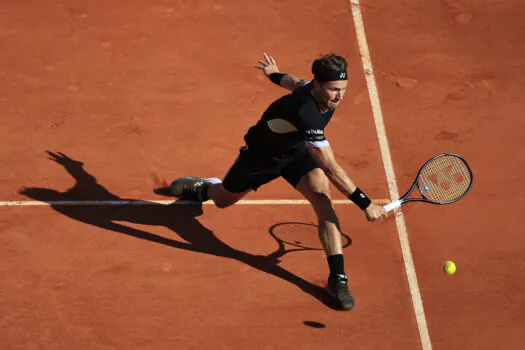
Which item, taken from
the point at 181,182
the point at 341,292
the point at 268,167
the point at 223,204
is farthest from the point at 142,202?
the point at 341,292

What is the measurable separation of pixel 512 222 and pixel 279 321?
120 inches

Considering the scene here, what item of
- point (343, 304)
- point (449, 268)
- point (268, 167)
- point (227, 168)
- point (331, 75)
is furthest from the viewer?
point (227, 168)

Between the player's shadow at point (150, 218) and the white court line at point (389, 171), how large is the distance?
934 mm

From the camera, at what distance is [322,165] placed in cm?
796

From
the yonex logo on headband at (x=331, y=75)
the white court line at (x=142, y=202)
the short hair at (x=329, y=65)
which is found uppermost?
the short hair at (x=329, y=65)

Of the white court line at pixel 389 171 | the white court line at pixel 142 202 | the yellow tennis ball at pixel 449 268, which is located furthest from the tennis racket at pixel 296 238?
the yellow tennis ball at pixel 449 268

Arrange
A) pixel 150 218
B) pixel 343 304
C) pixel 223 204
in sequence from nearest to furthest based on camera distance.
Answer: pixel 343 304
pixel 223 204
pixel 150 218

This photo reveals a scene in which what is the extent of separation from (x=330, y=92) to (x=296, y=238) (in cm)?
202

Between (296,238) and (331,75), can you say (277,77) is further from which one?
(296,238)

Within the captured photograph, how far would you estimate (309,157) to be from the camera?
8.76 m

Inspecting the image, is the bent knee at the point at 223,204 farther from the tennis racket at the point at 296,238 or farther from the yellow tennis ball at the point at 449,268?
the yellow tennis ball at the point at 449,268

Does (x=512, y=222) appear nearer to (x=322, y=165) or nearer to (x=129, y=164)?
(x=322, y=165)

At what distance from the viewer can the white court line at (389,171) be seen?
870 cm

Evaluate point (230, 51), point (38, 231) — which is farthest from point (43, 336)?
point (230, 51)
